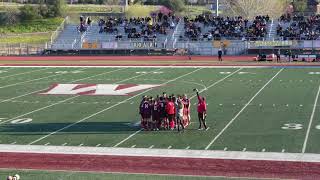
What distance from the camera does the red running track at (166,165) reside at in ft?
46.4

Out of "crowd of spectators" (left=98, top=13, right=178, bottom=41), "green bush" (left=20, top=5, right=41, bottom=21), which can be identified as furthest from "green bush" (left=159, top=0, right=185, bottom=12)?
"crowd of spectators" (left=98, top=13, right=178, bottom=41)

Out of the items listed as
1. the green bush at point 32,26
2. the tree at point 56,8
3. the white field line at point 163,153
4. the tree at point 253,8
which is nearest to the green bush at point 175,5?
the tree at point 253,8

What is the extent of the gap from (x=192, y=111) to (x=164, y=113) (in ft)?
12.1

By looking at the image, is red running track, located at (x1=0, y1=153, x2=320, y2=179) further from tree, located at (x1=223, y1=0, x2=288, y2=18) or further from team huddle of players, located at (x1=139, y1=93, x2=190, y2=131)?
tree, located at (x1=223, y1=0, x2=288, y2=18)

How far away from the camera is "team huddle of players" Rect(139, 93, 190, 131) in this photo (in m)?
18.9

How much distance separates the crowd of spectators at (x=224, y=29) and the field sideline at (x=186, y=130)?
23235 millimetres

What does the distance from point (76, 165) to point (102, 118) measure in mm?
6307

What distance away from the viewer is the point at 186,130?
19.2m

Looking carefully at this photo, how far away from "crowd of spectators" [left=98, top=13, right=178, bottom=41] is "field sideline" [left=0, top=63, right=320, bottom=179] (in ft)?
83.1

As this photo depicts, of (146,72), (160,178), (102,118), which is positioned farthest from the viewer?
(146,72)

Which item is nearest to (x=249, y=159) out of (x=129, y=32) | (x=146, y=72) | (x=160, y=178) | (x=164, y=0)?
(x=160, y=178)

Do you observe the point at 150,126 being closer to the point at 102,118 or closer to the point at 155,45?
the point at 102,118

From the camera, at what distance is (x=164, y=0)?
365 ft

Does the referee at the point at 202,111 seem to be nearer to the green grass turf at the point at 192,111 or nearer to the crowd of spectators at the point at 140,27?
the green grass turf at the point at 192,111
